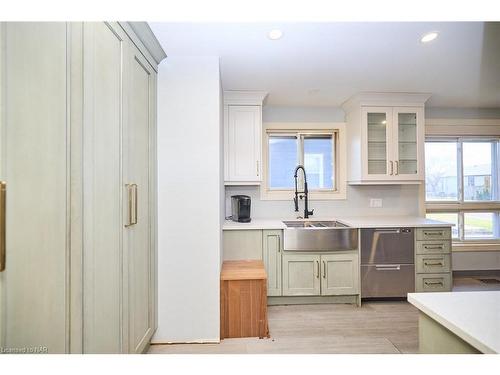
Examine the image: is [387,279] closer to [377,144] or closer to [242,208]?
[377,144]

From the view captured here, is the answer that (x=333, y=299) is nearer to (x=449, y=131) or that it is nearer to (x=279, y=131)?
(x=279, y=131)

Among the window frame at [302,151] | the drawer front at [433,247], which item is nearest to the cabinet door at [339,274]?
the drawer front at [433,247]

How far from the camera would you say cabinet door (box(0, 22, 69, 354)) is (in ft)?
2.38

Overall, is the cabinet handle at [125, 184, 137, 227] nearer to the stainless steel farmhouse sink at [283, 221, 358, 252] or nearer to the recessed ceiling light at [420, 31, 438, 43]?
the stainless steel farmhouse sink at [283, 221, 358, 252]

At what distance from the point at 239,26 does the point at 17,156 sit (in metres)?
1.41

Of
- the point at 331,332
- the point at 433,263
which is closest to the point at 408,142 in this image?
the point at 433,263

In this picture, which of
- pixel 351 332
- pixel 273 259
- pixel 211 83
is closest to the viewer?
pixel 211 83

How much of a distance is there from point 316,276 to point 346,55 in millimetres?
2045

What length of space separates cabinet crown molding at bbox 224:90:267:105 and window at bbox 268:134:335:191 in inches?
24.3

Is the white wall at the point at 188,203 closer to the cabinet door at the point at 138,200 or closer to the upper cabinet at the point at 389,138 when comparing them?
the cabinet door at the point at 138,200

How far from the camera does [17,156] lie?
2.47ft

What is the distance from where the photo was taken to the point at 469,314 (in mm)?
707

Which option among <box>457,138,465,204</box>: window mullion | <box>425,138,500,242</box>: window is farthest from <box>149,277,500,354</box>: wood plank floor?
<box>457,138,465,204</box>: window mullion
